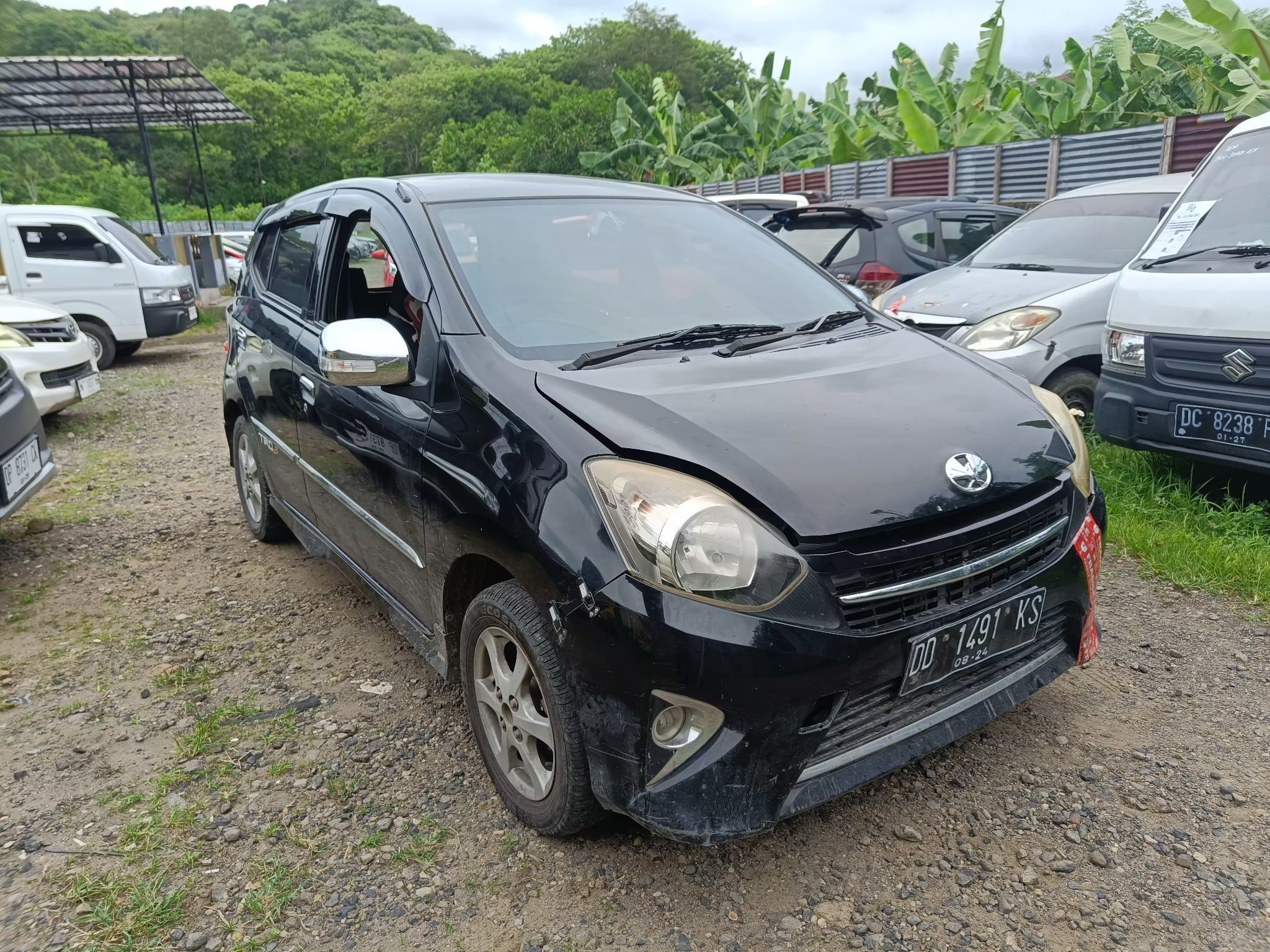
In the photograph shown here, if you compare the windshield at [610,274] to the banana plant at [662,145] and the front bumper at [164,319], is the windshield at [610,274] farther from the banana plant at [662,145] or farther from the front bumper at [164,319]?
the banana plant at [662,145]

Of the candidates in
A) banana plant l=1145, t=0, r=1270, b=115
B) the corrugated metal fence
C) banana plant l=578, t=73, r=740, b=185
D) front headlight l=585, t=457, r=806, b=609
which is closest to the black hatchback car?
front headlight l=585, t=457, r=806, b=609

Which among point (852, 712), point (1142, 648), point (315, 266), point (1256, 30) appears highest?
point (1256, 30)

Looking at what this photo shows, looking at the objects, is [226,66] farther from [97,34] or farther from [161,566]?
[161,566]

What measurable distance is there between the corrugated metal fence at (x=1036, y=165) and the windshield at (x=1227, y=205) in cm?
627

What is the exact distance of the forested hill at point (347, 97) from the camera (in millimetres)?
47844

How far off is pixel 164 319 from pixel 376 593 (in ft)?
31.7

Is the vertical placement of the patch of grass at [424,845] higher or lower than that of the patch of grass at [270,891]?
lower

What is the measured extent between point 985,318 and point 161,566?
15.6 ft

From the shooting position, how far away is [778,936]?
2105 millimetres

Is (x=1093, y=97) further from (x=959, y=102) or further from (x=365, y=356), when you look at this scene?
(x=365, y=356)

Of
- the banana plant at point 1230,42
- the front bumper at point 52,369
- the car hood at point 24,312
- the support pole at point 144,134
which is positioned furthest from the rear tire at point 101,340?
the banana plant at point 1230,42

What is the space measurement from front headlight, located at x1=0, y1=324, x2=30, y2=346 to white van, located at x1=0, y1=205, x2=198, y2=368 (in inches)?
131

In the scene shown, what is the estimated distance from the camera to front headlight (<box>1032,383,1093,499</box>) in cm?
253

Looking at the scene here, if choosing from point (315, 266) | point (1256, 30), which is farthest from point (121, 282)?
point (1256, 30)
